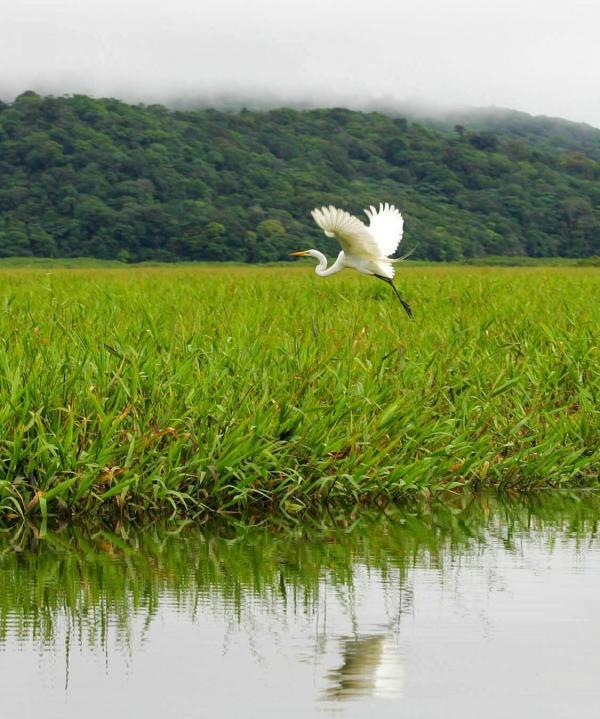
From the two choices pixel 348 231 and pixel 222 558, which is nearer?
pixel 222 558

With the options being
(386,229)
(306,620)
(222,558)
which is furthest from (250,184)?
(306,620)

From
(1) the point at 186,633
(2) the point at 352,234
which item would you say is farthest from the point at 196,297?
(1) the point at 186,633

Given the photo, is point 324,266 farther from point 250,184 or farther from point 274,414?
point 250,184

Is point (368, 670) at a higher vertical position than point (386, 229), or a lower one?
lower

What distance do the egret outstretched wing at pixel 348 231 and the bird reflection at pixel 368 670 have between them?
8.91 meters

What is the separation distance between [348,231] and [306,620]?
947cm

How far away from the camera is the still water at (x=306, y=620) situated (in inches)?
171

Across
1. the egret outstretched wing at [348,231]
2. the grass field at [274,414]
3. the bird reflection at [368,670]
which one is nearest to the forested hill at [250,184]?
the egret outstretched wing at [348,231]

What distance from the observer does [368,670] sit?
→ 462cm

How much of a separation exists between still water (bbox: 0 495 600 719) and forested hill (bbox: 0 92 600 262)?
2113 inches

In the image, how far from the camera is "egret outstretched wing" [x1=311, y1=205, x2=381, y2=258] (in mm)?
14055

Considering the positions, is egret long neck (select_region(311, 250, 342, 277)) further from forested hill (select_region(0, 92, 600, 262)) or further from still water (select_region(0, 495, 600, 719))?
forested hill (select_region(0, 92, 600, 262))

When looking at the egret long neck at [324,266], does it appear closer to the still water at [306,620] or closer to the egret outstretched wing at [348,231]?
the egret outstretched wing at [348,231]

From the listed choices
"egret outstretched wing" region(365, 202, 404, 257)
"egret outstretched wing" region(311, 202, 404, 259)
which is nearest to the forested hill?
"egret outstretched wing" region(365, 202, 404, 257)
